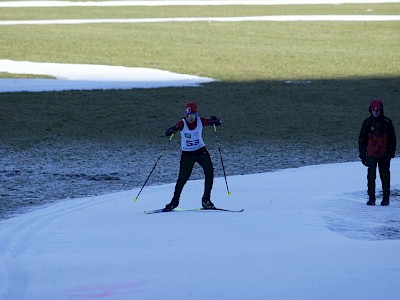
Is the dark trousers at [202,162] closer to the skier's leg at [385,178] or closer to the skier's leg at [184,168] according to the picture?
the skier's leg at [184,168]

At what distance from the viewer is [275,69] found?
36625 millimetres

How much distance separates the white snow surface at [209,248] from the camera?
992cm

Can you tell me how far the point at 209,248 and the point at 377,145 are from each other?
4.41m

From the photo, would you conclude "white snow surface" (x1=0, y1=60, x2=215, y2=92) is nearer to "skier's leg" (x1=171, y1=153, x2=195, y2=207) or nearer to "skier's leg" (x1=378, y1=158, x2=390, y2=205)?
"skier's leg" (x1=171, y1=153, x2=195, y2=207)

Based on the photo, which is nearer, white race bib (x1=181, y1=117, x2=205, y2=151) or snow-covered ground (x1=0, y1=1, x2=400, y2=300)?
snow-covered ground (x1=0, y1=1, x2=400, y2=300)

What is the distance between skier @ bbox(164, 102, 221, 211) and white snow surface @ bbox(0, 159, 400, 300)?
0.30 m

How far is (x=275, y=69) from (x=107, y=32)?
13976mm

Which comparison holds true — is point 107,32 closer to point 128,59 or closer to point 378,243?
point 128,59

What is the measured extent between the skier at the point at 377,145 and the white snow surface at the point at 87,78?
1717cm

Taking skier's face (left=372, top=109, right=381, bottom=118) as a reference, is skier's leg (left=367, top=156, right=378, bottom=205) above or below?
below

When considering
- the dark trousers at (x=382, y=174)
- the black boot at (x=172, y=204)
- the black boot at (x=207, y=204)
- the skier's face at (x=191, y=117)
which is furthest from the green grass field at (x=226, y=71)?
the skier's face at (x=191, y=117)

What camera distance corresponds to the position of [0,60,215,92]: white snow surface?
3168 centimetres

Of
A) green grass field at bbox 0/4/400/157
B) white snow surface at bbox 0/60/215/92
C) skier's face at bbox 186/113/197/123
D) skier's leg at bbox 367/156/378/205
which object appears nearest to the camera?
skier's face at bbox 186/113/197/123

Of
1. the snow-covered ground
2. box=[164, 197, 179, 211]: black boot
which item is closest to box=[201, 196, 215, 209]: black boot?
the snow-covered ground
